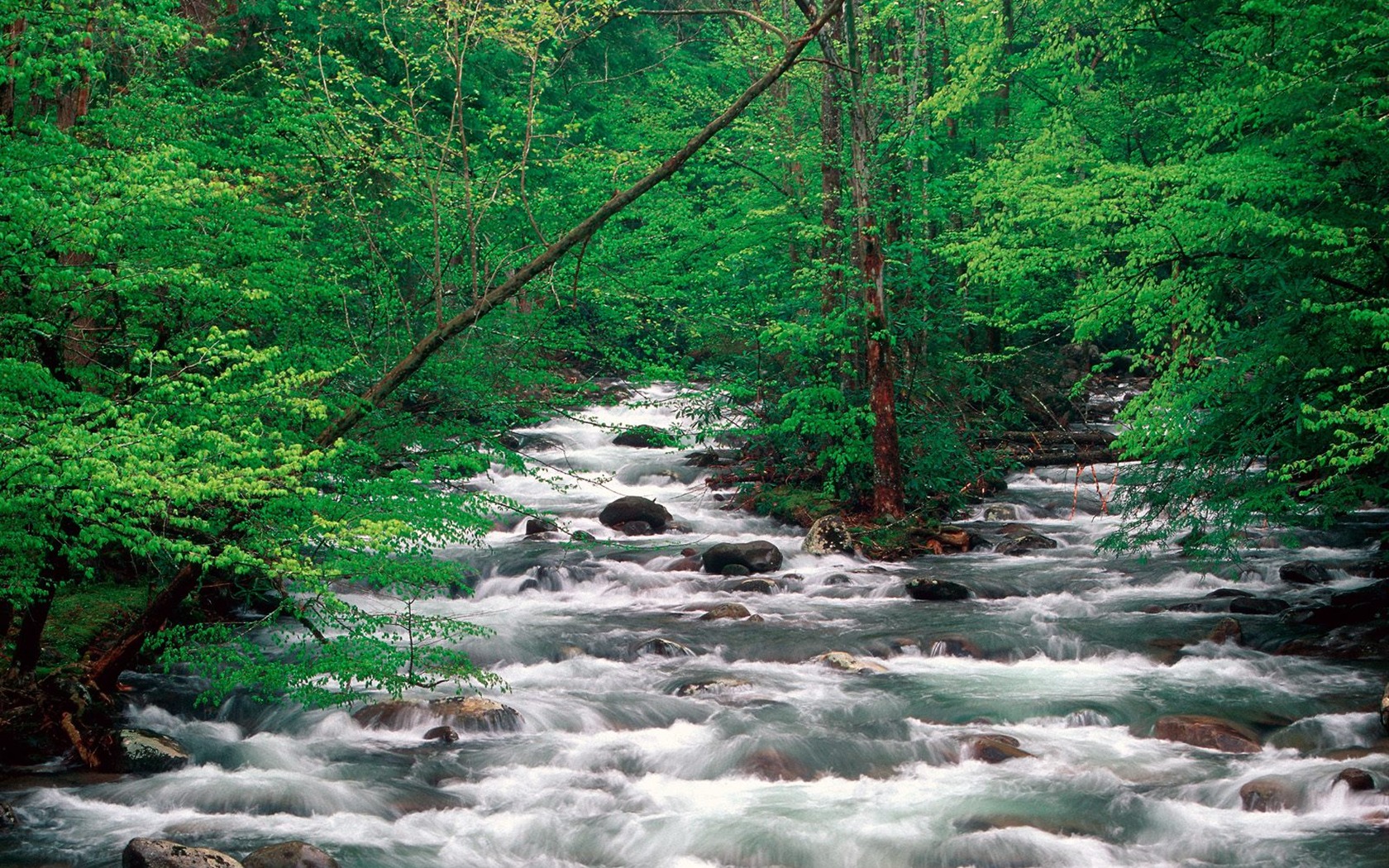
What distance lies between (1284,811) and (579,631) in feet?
26.7

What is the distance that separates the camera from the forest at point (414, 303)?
24.1 feet

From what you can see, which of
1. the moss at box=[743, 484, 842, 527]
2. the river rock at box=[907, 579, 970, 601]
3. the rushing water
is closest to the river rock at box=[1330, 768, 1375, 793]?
the rushing water

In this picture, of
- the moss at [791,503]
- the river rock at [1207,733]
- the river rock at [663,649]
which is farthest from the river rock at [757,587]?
the river rock at [1207,733]

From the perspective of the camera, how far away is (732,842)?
27.5ft

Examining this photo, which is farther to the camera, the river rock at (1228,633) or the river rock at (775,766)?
the river rock at (1228,633)

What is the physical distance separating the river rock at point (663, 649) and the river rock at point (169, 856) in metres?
6.33

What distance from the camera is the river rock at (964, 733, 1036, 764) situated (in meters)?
9.70

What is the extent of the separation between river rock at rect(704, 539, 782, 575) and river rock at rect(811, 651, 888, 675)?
12.8 feet

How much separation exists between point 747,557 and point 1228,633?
22.2 feet

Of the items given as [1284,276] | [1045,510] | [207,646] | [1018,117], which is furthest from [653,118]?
[207,646]

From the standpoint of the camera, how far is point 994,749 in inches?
384

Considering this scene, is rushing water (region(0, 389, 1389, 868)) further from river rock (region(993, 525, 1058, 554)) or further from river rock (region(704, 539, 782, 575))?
river rock (region(993, 525, 1058, 554))

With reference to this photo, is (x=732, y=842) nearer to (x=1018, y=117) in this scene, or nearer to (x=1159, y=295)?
(x=1159, y=295)

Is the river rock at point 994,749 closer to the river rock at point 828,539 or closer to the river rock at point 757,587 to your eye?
the river rock at point 757,587
